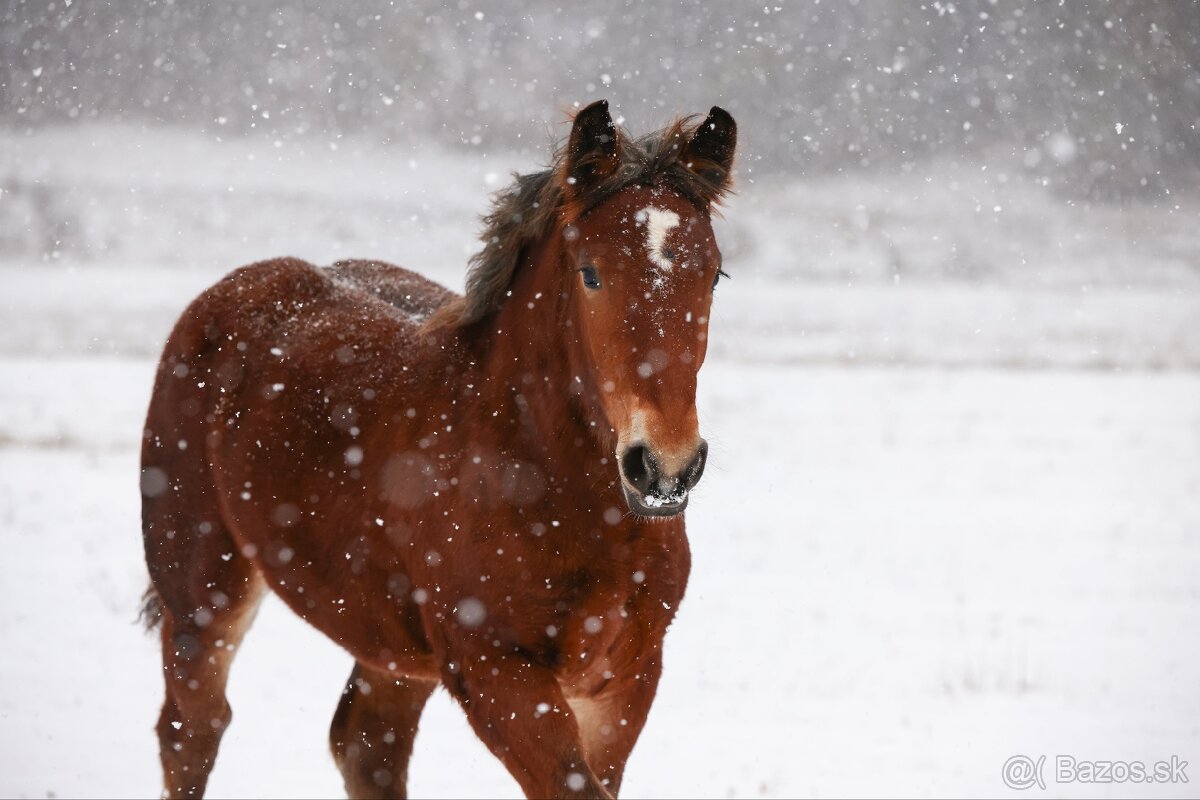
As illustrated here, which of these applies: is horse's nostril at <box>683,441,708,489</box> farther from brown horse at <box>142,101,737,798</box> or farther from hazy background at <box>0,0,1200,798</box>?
hazy background at <box>0,0,1200,798</box>

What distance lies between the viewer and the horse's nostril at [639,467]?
8.55 ft

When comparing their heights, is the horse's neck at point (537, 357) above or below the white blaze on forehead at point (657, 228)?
below

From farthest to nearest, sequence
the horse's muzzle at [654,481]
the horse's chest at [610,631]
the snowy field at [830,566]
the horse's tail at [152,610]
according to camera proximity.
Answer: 1. the snowy field at [830,566]
2. the horse's tail at [152,610]
3. the horse's chest at [610,631]
4. the horse's muzzle at [654,481]

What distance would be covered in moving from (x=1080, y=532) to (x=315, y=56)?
2641 inches

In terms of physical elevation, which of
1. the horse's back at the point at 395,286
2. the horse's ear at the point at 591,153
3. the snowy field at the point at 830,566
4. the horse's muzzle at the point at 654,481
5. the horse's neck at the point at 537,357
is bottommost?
the snowy field at the point at 830,566

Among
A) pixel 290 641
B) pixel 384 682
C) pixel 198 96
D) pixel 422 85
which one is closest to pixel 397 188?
pixel 422 85

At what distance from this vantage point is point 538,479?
3162mm

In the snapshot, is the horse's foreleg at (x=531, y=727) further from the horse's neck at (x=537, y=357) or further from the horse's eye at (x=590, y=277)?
the horse's eye at (x=590, y=277)

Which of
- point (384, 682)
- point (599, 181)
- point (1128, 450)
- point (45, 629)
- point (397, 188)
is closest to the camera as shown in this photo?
point (599, 181)

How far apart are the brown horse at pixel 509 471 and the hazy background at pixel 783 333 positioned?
48cm

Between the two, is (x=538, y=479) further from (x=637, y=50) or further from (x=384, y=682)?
(x=637, y=50)

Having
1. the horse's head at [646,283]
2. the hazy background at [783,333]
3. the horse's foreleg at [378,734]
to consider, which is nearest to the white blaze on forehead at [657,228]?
the horse's head at [646,283]

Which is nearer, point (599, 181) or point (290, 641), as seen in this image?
point (599, 181)

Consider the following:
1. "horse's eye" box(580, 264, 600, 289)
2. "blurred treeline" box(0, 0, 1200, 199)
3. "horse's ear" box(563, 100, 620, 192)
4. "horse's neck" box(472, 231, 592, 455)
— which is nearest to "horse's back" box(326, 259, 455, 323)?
"horse's neck" box(472, 231, 592, 455)
